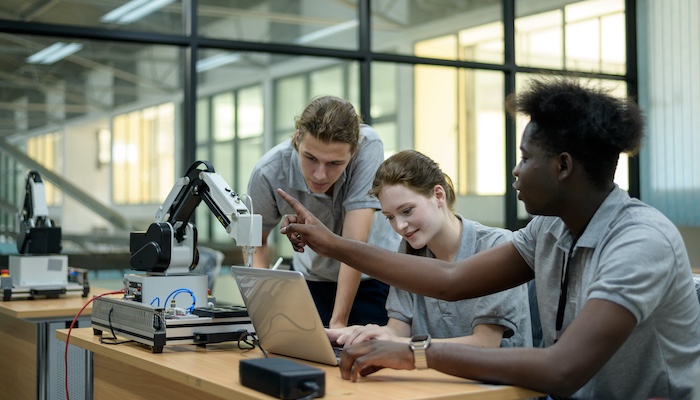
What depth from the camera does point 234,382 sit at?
5.36 feet

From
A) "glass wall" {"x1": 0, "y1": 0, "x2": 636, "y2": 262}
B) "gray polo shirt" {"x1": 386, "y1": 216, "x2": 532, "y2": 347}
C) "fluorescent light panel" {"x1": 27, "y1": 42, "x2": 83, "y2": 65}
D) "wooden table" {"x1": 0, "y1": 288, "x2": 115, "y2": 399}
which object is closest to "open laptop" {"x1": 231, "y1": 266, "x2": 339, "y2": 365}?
"gray polo shirt" {"x1": 386, "y1": 216, "x2": 532, "y2": 347}

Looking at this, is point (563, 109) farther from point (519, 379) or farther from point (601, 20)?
point (601, 20)

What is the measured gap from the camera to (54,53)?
16.1 feet

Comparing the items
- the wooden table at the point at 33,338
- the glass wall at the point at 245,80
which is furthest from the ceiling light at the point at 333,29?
the wooden table at the point at 33,338

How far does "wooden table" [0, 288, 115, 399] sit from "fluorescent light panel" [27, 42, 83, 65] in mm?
1921

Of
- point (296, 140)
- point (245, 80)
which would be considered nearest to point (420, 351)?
point (296, 140)

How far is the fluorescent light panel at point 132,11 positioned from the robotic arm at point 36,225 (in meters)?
1.57

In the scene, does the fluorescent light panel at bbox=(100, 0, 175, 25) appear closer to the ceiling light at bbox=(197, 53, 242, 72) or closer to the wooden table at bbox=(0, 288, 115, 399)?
the ceiling light at bbox=(197, 53, 242, 72)

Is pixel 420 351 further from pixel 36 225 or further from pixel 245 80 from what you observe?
pixel 245 80

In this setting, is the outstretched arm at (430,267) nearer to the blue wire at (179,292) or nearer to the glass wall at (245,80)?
the blue wire at (179,292)

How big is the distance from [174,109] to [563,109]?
3.88 metres

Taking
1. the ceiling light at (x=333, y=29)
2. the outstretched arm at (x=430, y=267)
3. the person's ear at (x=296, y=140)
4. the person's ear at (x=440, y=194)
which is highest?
the ceiling light at (x=333, y=29)

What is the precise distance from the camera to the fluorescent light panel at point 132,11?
482 cm

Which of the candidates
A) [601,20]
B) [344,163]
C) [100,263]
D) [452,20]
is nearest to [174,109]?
[100,263]
